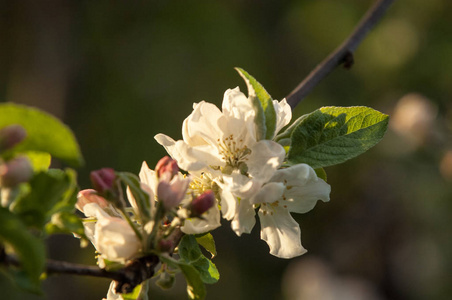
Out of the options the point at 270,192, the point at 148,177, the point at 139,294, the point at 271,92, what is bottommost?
the point at 271,92

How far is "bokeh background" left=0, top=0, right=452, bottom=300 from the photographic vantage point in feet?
11.7

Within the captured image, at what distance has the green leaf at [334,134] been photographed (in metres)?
0.76

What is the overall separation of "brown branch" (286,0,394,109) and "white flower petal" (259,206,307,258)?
203mm

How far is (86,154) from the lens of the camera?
4.66 m

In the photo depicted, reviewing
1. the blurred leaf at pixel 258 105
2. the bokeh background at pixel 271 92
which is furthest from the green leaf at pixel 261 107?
the bokeh background at pixel 271 92

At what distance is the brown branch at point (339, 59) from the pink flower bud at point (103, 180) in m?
0.37

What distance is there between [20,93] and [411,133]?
3211mm

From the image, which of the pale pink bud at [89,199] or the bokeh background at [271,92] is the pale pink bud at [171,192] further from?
the bokeh background at [271,92]

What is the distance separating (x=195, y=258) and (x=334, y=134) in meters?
0.25

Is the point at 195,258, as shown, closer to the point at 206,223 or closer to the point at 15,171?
the point at 206,223

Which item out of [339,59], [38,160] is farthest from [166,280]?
[339,59]

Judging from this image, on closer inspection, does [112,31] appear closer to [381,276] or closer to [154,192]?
[381,276]

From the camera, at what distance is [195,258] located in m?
0.75

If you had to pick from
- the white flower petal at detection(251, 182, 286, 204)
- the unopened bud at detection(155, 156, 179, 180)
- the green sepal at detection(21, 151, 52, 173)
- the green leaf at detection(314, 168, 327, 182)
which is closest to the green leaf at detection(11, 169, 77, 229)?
the green sepal at detection(21, 151, 52, 173)
